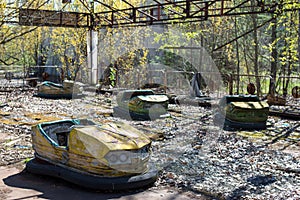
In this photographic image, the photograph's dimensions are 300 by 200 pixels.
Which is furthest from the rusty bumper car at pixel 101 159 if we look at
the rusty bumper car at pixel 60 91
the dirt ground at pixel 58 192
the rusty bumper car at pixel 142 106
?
the rusty bumper car at pixel 60 91

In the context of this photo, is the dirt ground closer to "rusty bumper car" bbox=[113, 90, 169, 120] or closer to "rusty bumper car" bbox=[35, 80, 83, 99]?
"rusty bumper car" bbox=[113, 90, 169, 120]

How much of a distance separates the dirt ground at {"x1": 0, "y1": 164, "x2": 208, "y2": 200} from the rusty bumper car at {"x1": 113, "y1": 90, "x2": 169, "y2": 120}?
14.0 ft

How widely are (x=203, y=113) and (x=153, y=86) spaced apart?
4.90 m

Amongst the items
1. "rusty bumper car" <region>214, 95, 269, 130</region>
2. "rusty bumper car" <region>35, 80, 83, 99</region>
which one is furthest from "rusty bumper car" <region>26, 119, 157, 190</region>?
"rusty bumper car" <region>35, 80, 83, 99</region>

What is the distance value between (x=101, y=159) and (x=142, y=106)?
15.0 feet

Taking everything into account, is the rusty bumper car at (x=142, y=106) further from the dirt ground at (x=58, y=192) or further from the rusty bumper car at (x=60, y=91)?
the dirt ground at (x=58, y=192)

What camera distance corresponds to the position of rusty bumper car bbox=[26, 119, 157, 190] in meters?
3.80

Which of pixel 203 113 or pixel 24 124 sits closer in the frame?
pixel 24 124

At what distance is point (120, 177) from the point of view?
3.82 metres

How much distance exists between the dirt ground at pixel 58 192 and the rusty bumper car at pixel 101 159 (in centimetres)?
7

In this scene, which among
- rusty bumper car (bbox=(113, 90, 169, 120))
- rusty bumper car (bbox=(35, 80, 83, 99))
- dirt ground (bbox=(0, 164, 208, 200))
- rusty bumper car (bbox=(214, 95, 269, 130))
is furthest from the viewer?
rusty bumper car (bbox=(35, 80, 83, 99))

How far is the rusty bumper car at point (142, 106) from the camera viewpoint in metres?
8.38

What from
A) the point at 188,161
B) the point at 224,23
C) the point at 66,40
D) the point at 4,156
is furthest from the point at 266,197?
the point at 66,40

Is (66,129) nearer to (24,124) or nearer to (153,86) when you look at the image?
(24,124)
